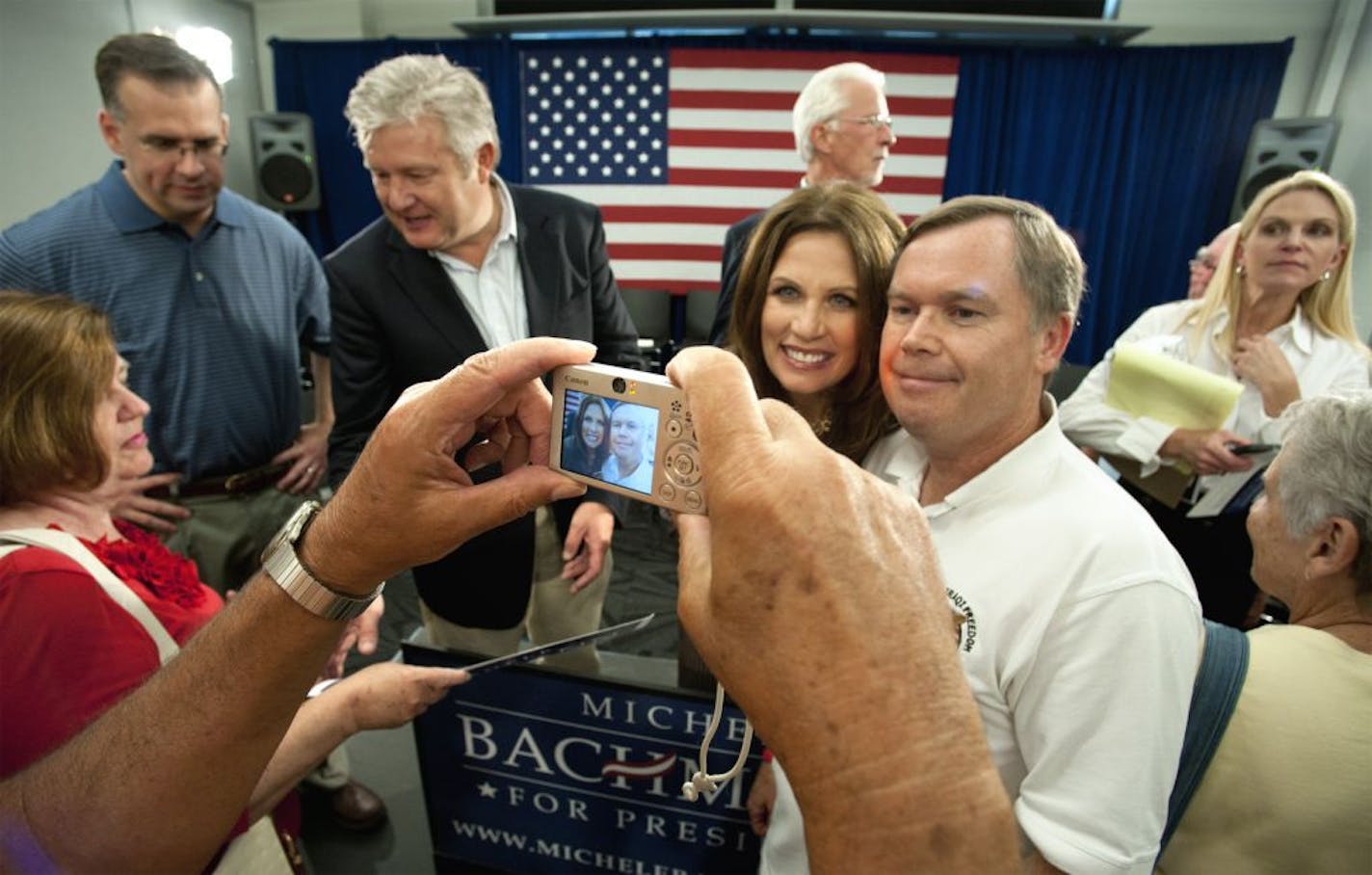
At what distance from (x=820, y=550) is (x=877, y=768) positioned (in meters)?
0.14

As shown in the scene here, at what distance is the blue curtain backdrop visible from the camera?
5.32 metres

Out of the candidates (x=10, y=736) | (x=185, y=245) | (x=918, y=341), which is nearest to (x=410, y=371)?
(x=185, y=245)

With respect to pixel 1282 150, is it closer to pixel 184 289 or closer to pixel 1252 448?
pixel 1252 448

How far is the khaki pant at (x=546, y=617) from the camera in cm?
205

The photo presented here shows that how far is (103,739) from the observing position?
0.71 metres

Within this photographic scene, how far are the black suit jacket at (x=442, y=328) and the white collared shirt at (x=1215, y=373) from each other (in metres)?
1.59

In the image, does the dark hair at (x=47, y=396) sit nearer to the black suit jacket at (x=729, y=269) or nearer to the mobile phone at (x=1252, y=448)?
the black suit jacket at (x=729, y=269)

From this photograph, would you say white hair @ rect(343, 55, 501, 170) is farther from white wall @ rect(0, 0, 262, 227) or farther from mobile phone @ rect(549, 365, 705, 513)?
white wall @ rect(0, 0, 262, 227)

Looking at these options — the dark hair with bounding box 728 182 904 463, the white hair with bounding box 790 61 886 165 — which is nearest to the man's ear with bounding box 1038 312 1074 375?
the dark hair with bounding box 728 182 904 463

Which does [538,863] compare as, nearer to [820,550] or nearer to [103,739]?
[103,739]

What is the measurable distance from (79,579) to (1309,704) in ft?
5.37

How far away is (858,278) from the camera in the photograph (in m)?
1.36

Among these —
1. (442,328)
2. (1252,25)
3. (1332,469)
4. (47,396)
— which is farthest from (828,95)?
(1252,25)

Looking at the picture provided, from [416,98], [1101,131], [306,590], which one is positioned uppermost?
[1101,131]
